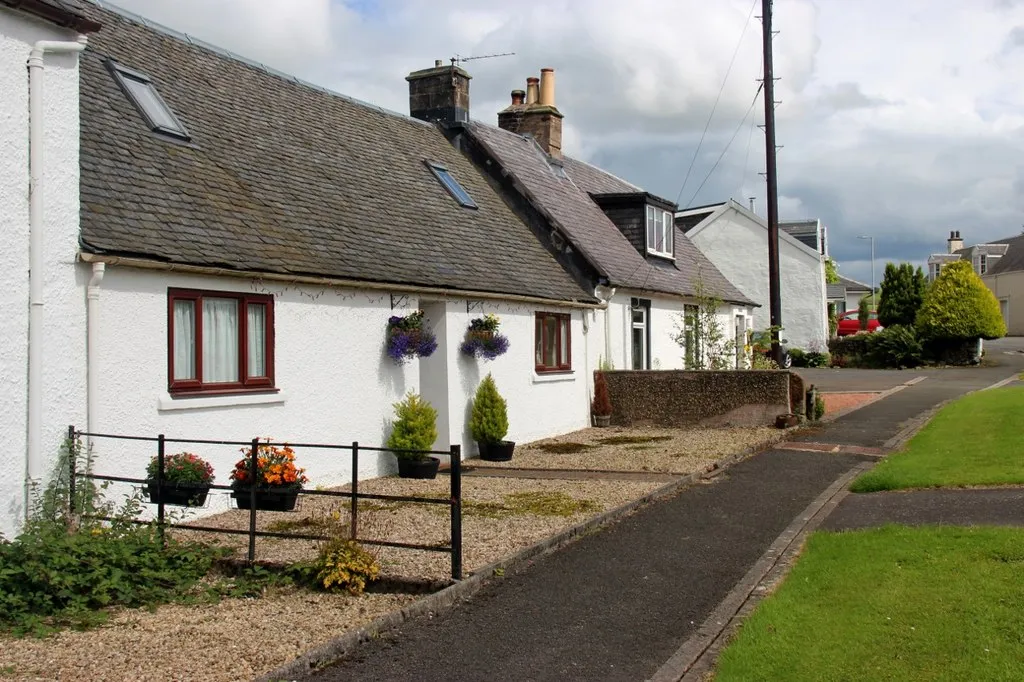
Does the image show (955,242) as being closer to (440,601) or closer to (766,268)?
(766,268)

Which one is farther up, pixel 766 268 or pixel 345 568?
pixel 766 268

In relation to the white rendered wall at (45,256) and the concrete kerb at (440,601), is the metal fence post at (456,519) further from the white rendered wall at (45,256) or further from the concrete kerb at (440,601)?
the white rendered wall at (45,256)

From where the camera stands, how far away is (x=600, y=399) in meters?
19.6

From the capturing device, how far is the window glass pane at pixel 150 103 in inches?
481

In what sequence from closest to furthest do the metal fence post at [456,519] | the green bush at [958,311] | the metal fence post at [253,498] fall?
the metal fence post at [456,519] < the metal fence post at [253,498] < the green bush at [958,311]

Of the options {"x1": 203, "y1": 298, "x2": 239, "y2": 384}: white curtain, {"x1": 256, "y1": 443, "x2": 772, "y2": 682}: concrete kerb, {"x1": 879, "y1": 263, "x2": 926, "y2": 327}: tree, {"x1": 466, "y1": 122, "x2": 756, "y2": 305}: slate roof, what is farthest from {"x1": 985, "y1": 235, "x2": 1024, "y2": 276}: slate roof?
{"x1": 203, "y1": 298, "x2": 239, "y2": 384}: white curtain

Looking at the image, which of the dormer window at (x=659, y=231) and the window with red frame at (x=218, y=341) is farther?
the dormer window at (x=659, y=231)

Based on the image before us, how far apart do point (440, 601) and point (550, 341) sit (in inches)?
441

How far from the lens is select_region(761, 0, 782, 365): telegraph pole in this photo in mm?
22938

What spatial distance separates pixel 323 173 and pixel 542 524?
24.8ft

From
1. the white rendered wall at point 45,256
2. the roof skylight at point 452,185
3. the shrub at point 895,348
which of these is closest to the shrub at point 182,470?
the white rendered wall at point 45,256

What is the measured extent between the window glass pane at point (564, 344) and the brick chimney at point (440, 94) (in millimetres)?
6272

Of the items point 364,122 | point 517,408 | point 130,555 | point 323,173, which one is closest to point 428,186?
point 364,122

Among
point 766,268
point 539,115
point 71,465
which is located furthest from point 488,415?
point 766,268
